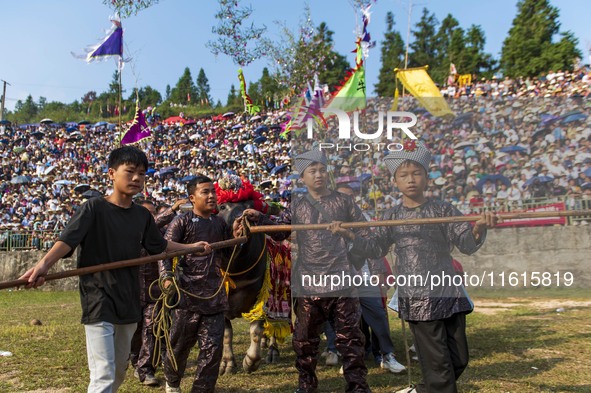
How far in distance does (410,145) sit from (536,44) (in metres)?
27.7

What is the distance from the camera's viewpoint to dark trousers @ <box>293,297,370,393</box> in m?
4.39

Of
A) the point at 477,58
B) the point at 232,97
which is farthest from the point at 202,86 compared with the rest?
the point at 477,58

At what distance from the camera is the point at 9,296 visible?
43.8 feet

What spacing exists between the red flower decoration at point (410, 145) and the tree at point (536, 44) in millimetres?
25682

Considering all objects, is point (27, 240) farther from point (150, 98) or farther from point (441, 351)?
point (150, 98)

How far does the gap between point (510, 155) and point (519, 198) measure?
281 millimetres

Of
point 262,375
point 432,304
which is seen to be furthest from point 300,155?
point 262,375

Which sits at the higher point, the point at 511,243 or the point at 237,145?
the point at 237,145

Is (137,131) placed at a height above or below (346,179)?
above

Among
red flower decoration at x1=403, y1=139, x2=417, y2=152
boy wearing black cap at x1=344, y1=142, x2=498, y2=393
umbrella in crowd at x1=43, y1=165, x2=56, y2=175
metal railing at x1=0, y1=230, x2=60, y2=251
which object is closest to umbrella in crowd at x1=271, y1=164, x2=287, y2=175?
metal railing at x1=0, y1=230, x2=60, y2=251

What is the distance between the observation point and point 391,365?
534 cm

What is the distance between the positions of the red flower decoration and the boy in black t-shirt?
175cm

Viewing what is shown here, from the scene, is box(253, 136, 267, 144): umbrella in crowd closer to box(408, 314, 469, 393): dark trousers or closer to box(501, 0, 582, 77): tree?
box(501, 0, 582, 77): tree

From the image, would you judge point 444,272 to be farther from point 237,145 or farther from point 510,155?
point 237,145
